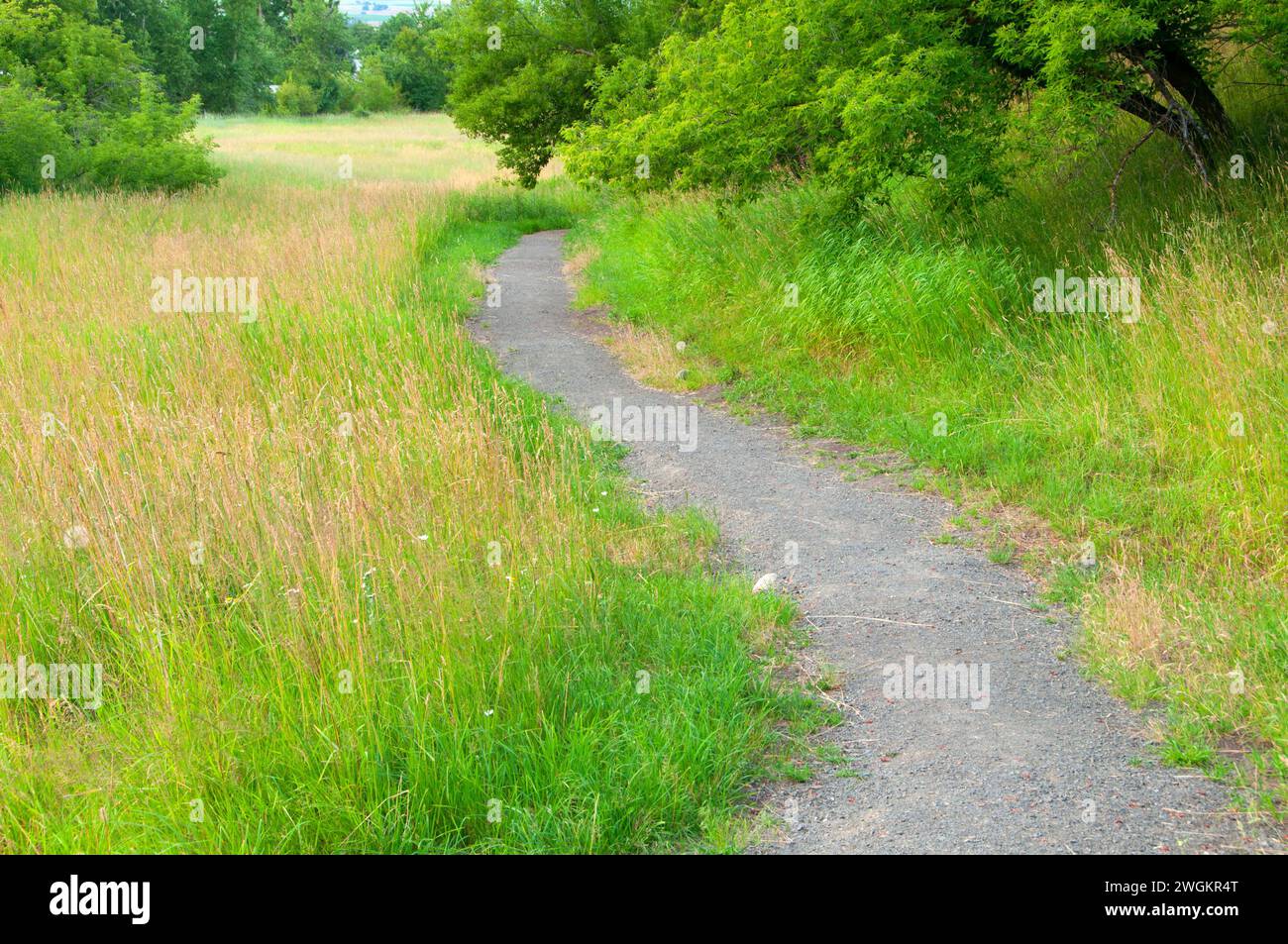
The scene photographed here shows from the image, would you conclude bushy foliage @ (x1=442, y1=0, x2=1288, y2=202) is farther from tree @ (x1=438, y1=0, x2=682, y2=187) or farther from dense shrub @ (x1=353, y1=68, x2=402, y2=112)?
dense shrub @ (x1=353, y1=68, x2=402, y2=112)

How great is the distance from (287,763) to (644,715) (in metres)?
1.34

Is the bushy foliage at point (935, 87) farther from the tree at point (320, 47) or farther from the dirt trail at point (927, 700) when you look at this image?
the tree at point (320, 47)

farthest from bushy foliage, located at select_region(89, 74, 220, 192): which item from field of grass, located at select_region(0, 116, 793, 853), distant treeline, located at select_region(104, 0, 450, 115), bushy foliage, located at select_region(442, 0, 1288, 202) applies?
distant treeline, located at select_region(104, 0, 450, 115)

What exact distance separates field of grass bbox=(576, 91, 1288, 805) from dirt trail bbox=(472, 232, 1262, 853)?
264 mm

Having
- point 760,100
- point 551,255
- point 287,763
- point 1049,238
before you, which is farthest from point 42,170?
point 287,763

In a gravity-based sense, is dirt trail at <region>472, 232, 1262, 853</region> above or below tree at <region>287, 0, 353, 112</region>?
below

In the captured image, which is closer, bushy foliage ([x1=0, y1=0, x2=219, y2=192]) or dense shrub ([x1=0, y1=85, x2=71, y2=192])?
dense shrub ([x1=0, y1=85, x2=71, y2=192])

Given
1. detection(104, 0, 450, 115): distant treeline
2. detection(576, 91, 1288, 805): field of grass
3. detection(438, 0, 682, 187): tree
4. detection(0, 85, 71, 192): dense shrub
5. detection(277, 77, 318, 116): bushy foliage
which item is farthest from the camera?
detection(277, 77, 318, 116): bushy foliage

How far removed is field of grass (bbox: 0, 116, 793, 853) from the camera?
3.40 m

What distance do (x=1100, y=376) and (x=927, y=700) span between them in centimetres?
369

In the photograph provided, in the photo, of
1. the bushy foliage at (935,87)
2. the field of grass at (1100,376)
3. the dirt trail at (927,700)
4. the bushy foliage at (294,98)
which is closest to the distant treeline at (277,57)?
the bushy foliage at (294,98)

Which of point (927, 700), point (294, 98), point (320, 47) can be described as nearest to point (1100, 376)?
point (927, 700)

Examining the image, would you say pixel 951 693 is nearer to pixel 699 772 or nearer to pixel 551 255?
pixel 699 772

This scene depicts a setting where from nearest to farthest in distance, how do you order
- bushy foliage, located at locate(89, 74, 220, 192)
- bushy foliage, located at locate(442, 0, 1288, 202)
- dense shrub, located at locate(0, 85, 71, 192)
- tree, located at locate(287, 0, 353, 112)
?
bushy foliage, located at locate(442, 0, 1288, 202)
dense shrub, located at locate(0, 85, 71, 192)
bushy foliage, located at locate(89, 74, 220, 192)
tree, located at locate(287, 0, 353, 112)
